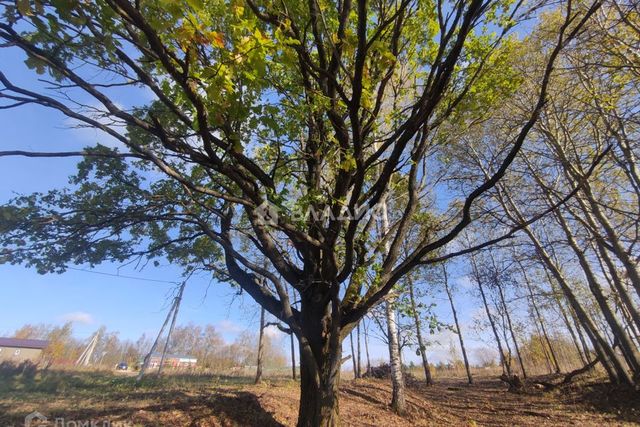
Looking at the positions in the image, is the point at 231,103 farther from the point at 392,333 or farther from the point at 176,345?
the point at 176,345

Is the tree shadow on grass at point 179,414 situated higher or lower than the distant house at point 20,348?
lower

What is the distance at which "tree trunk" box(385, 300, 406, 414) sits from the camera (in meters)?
9.20

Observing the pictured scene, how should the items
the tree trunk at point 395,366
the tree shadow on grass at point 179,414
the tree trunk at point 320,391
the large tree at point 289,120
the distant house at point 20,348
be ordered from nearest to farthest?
1. the large tree at point 289,120
2. the tree trunk at point 320,391
3. the tree shadow on grass at point 179,414
4. the tree trunk at point 395,366
5. the distant house at point 20,348

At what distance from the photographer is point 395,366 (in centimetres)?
932

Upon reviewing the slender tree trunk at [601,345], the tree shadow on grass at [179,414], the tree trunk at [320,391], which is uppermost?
the slender tree trunk at [601,345]

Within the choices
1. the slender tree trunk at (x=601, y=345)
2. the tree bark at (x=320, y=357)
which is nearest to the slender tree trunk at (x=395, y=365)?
the tree bark at (x=320, y=357)

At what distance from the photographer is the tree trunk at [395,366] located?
362 inches

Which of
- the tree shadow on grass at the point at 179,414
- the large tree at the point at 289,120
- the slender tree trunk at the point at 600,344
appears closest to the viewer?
the large tree at the point at 289,120

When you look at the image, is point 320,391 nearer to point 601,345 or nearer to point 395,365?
point 395,365

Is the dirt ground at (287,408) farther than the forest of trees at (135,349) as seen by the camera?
No

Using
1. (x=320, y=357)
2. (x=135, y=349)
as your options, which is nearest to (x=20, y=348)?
(x=135, y=349)

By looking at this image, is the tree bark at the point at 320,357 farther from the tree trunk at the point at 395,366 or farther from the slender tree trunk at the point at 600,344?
the slender tree trunk at the point at 600,344

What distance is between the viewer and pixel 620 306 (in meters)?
10.9

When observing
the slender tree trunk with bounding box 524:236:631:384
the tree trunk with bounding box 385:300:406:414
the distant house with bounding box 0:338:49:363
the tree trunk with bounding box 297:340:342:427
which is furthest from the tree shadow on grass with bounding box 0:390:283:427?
the distant house with bounding box 0:338:49:363
